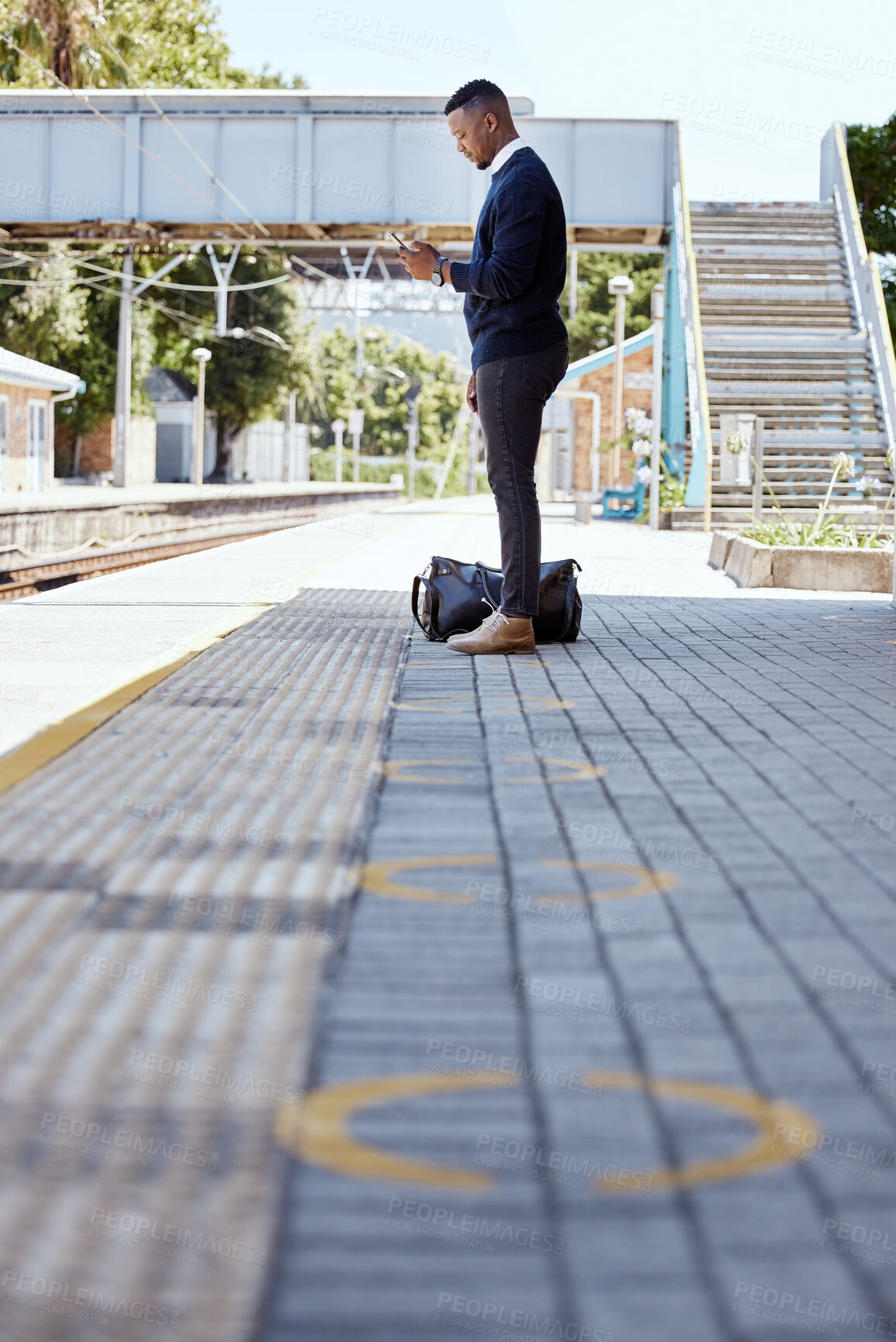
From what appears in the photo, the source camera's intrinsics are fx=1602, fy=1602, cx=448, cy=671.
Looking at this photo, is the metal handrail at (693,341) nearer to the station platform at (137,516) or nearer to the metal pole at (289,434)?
the station platform at (137,516)

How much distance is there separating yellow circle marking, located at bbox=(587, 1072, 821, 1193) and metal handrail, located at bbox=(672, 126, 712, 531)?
578 inches

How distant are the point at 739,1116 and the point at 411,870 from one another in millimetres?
1238

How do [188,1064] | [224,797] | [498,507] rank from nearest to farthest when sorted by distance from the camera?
[188,1064] → [224,797] → [498,507]

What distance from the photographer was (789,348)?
21.2 m

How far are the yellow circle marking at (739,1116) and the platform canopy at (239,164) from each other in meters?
A: 24.9

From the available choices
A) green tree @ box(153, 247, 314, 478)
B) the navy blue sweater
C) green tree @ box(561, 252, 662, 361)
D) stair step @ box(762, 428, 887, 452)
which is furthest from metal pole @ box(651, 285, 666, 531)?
green tree @ box(153, 247, 314, 478)

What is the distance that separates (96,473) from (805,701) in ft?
140

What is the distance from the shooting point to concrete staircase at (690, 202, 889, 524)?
19.4 meters

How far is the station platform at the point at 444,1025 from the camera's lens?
5.23 ft

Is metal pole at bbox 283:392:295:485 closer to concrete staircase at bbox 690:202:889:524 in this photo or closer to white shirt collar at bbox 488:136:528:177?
concrete staircase at bbox 690:202:889:524

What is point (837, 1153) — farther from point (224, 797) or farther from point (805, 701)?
point (805, 701)

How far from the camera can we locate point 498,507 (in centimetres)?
652

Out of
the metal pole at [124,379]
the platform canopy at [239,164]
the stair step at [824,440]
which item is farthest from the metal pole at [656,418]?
the metal pole at [124,379]

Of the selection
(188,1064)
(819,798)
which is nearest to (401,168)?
(819,798)
